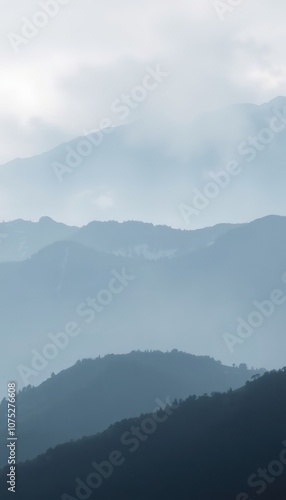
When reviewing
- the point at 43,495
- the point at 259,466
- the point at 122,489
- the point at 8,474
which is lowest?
the point at 259,466

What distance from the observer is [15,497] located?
481 feet

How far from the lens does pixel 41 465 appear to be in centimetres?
15650

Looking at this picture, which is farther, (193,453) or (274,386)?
(274,386)

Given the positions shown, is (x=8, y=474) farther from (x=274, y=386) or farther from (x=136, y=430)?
(x=274, y=386)

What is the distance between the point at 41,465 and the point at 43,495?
43.0 feet

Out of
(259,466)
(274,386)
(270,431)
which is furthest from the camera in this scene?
(274,386)

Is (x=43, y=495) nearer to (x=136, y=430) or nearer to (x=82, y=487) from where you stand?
(x=82, y=487)

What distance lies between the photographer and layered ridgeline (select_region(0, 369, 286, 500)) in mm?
129625

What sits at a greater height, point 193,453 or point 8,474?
point 8,474

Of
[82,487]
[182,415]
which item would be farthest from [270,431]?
[82,487]

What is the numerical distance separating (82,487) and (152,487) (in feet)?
52.0

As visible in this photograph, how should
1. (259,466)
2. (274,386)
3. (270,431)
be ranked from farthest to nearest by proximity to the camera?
(274,386)
(270,431)
(259,466)

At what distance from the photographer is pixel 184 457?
467ft

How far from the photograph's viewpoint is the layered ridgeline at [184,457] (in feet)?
425
